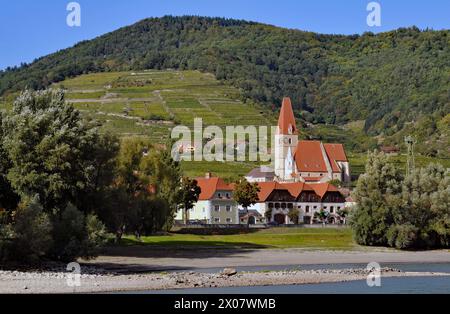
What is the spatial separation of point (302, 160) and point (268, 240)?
83998 mm

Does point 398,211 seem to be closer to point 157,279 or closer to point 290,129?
point 157,279

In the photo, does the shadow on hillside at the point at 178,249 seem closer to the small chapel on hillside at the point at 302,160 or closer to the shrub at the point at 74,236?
the shrub at the point at 74,236

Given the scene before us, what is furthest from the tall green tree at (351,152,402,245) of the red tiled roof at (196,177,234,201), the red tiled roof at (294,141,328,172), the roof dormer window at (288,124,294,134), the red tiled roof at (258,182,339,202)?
the roof dormer window at (288,124,294,134)

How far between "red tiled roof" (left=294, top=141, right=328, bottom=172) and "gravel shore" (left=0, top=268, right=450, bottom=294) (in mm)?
116942

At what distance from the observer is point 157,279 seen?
46000 mm

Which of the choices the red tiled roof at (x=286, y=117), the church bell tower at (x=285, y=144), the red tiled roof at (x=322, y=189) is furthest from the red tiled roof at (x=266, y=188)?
the red tiled roof at (x=286, y=117)

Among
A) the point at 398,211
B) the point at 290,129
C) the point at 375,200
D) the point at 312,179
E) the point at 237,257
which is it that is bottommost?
the point at 237,257

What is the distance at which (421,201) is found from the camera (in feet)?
274

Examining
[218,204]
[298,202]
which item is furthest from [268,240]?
[298,202]

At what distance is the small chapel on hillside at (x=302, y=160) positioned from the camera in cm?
17125

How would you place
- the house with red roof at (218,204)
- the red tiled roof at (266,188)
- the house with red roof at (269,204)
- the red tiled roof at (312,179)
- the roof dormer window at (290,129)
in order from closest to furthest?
the house with red roof at (218,204) → the house with red roof at (269,204) → the red tiled roof at (266,188) → the red tiled roof at (312,179) → the roof dormer window at (290,129)

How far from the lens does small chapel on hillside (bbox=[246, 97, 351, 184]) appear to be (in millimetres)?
171250

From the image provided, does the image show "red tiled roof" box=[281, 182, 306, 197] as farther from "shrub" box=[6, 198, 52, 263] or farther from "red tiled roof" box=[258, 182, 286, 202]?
"shrub" box=[6, 198, 52, 263]
